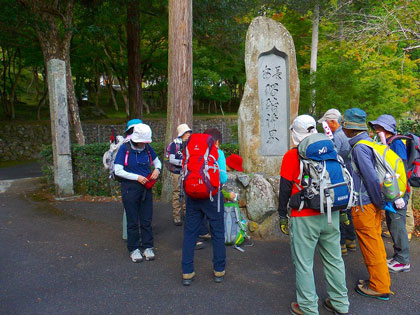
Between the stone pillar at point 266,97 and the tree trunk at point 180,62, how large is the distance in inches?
53.4

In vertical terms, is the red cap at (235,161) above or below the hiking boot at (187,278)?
above

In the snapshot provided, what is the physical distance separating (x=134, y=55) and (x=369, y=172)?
12242 millimetres

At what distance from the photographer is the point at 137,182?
13.3ft

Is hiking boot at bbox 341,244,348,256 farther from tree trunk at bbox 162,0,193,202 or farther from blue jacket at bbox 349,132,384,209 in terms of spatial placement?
tree trunk at bbox 162,0,193,202

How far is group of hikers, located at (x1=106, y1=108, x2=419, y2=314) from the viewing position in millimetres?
2807

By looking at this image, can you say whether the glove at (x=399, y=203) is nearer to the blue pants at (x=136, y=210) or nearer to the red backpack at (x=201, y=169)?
the red backpack at (x=201, y=169)

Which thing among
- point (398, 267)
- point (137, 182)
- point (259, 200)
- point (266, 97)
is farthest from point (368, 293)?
point (266, 97)

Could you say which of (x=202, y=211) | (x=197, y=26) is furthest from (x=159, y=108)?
(x=202, y=211)

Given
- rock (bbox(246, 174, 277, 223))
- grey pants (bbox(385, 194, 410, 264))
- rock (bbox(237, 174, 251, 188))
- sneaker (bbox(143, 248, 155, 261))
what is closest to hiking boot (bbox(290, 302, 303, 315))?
grey pants (bbox(385, 194, 410, 264))

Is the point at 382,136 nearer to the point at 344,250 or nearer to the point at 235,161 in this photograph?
the point at 344,250

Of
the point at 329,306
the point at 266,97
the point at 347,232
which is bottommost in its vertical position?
the point at 329,306

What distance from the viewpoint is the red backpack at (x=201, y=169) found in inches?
133

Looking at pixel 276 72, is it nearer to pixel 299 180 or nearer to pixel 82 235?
pixel 299 180

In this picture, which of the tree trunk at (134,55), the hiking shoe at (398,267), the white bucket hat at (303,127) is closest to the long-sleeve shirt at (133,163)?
the white bucket hat at (303,127)
